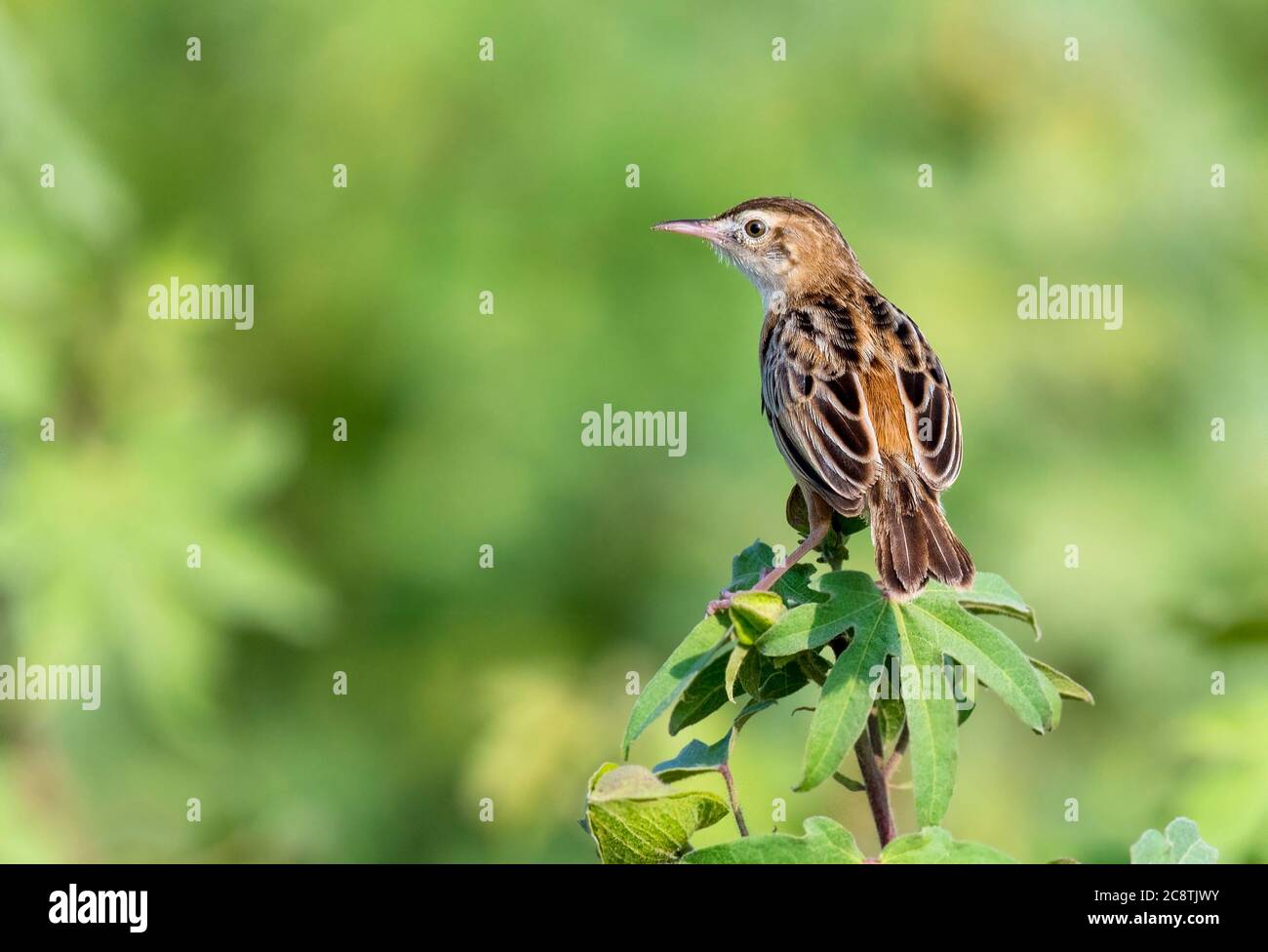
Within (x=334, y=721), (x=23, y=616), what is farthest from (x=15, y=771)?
(x=334, y=721)

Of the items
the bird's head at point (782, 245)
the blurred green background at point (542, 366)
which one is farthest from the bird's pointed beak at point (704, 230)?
the blurred green background at point (542, 366)

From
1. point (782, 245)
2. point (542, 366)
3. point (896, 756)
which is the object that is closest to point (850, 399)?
point (782, 245)

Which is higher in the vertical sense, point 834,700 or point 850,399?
point 850,399

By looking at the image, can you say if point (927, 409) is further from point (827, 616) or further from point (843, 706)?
point (843, 706)

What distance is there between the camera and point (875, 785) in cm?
308

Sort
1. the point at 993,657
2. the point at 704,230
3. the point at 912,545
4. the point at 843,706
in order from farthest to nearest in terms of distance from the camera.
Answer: the point at 704,230 → the point at 912,545 → the point at 993,657 → the point at 843,706

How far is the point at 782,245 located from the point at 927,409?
5.23 ft

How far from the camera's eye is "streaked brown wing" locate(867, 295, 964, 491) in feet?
15.6

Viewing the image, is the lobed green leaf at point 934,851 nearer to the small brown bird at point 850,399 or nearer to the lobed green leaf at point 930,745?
the lobed green leaf at point 930,745

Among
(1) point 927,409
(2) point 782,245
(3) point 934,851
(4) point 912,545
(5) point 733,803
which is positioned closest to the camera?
(3) point 934,851

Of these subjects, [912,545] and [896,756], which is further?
[912,545]

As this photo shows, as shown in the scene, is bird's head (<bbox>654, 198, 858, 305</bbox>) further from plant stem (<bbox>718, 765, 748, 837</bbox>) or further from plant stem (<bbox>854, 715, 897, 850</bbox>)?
plant stem (<bbox>718, 765, 748, 837</bbox>)

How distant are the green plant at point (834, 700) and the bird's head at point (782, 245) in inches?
117

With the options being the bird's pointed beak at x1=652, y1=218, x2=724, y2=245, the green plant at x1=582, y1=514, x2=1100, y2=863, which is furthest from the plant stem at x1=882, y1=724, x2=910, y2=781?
the bird's pointed beak at x1=652, y1=218, x2=724, y2=245
